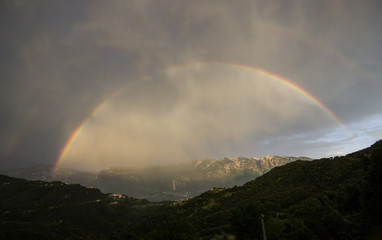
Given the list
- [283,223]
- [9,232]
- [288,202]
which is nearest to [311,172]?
[288,202]

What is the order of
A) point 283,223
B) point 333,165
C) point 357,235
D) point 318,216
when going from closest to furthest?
point 357,235, point 318,216, point 283,223, point 333,165

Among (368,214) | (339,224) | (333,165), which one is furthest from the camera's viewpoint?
(333,165)

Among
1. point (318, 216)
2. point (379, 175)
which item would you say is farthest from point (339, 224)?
point (379, 175)

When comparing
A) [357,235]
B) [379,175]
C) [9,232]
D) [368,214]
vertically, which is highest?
[379,175]

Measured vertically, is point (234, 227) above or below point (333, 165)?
below

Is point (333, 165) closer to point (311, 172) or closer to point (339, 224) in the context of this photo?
point (311, 172)

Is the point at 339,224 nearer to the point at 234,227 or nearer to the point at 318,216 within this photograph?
the point at 318,216

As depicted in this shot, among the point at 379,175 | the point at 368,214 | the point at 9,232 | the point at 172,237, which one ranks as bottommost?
the point at 9,232

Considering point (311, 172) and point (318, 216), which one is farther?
point (311, 172)

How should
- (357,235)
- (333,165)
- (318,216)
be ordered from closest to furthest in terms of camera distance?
(357,235) → (318,216) → (333,165)
